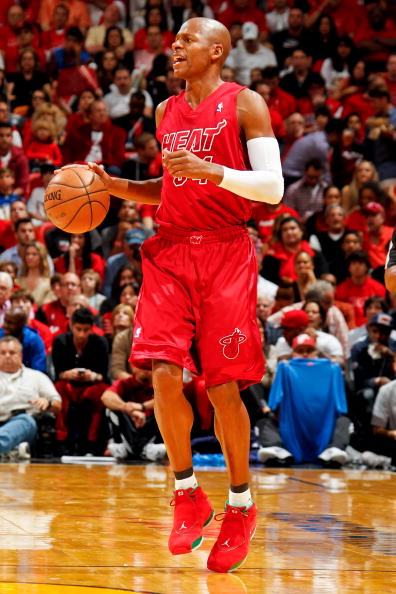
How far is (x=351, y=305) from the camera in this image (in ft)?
36.8

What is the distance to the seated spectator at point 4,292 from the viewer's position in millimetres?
10281

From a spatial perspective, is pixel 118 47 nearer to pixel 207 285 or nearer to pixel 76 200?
pixel 76 200

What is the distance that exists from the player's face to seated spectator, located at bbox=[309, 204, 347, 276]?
7487 millimetres

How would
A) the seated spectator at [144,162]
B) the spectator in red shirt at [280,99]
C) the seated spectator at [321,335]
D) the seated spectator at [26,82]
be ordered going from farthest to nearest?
the seated spectator at [26,82]
the spectator in red shirt at [280,99]
the seated spectator at [144,162]
the seated spectator at [321,335]

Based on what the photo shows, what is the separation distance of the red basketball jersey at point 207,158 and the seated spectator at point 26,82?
11194 millimetres

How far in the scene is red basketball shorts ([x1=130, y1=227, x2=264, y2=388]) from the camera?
4480mm

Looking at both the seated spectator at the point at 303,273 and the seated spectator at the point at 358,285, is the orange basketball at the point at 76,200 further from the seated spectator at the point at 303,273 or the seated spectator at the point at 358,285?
the seated spectator at the point at 358,285

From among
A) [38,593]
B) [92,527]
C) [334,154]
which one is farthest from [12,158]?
[38,593]

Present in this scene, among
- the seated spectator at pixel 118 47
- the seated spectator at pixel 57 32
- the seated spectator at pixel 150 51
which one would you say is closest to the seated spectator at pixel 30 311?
the seated spectator at pixel 150 51

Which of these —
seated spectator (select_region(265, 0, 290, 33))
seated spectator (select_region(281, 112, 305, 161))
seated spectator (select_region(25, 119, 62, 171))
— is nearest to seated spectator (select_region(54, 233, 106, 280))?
seated spectator (select_region(25, 119, 62, 171))

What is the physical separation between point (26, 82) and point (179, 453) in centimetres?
1177

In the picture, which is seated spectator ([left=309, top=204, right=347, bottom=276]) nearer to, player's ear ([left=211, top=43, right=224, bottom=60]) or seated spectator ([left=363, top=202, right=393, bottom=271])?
seated spectator ([left=363, top=202, right=393, bottom=271])

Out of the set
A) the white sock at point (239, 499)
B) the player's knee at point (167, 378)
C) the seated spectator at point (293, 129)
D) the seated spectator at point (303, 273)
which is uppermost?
the seated spectator at point (293, 129)

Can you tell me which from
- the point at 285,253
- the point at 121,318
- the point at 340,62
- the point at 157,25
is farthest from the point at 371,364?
the point at 157,25
